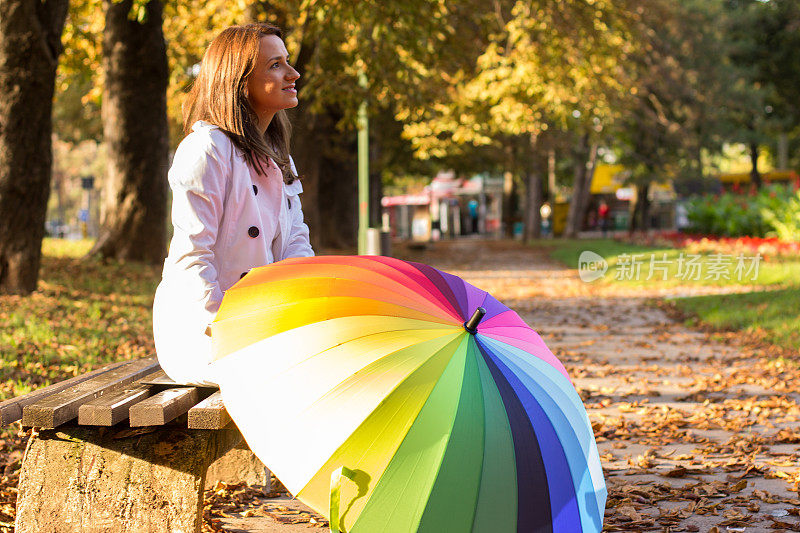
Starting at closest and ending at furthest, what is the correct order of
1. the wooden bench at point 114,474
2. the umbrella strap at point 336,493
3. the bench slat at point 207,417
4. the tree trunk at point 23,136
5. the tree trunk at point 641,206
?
1. the umbrella strap at point 336,493
2. the bench slat at point 207,417
3. the wooden bench at point 114,474
4. the tree trunk at point 23,136
5. the tree trunk at point 641,206

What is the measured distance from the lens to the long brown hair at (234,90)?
3504 millimetres

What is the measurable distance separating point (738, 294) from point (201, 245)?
11.0m

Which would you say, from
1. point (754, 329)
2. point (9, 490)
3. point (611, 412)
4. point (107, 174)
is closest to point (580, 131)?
point (107, 174)

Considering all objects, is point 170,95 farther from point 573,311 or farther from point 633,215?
point 633,215

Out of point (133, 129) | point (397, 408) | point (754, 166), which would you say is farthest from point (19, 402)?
point (754, 166)

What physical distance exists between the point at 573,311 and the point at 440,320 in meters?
10.5

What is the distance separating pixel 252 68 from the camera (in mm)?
3523

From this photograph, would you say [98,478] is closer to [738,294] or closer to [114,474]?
[114,474]

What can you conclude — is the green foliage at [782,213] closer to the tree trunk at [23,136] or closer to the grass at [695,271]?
the grass at [695,271]

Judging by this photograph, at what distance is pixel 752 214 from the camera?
19.8m

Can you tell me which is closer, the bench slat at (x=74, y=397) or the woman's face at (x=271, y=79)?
the bench slat at (x=74, y=397)

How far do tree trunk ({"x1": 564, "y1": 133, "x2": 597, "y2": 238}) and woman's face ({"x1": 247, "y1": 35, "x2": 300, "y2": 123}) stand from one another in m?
37.0

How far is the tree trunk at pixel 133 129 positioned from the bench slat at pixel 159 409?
39.4 feet

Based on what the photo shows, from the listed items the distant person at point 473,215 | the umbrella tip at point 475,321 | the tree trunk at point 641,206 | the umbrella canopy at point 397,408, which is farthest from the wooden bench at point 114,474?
the distant person at point 473,215
